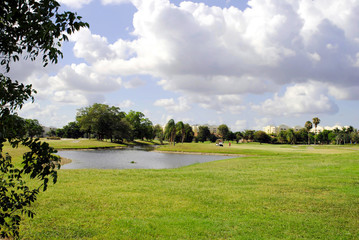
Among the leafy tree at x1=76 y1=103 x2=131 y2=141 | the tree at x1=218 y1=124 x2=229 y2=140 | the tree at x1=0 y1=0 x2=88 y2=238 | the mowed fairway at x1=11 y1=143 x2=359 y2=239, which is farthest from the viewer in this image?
the tree at x1=218 y1=124 x2=229 y2=140

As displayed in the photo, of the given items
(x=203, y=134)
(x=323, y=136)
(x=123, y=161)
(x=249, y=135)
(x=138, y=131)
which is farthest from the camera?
(x=249, y=135)

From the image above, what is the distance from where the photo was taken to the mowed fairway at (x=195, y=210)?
25.4ft

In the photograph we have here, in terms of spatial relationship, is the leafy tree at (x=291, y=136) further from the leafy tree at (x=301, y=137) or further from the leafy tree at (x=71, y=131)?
the leafy tree at (x=71, y=131)

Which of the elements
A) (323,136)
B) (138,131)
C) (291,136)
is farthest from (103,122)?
(323,136)

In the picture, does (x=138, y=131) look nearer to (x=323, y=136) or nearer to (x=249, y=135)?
(x=249, y=135)

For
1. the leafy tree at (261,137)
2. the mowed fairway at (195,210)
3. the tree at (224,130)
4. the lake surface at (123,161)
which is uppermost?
the tree at (224,130)

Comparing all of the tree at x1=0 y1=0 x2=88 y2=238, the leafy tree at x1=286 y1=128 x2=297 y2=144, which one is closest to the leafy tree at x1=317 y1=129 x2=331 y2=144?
the leafy tree at x1=286 y1=128 x2=297 y2=144

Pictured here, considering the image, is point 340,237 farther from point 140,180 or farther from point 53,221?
point 140,180

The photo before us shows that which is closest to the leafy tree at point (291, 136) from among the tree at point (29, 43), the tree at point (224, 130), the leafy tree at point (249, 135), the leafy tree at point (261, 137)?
the leafy tree at point (261, 137)

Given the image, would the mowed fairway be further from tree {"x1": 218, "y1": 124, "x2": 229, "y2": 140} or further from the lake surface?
tree {"x1": 218, "y1": 124, "x2": 229, "y2": 140}

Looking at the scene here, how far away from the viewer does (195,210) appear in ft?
32.0

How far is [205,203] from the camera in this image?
1073cm

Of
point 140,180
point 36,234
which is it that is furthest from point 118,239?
point 140,180

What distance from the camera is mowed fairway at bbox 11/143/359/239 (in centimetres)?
775
